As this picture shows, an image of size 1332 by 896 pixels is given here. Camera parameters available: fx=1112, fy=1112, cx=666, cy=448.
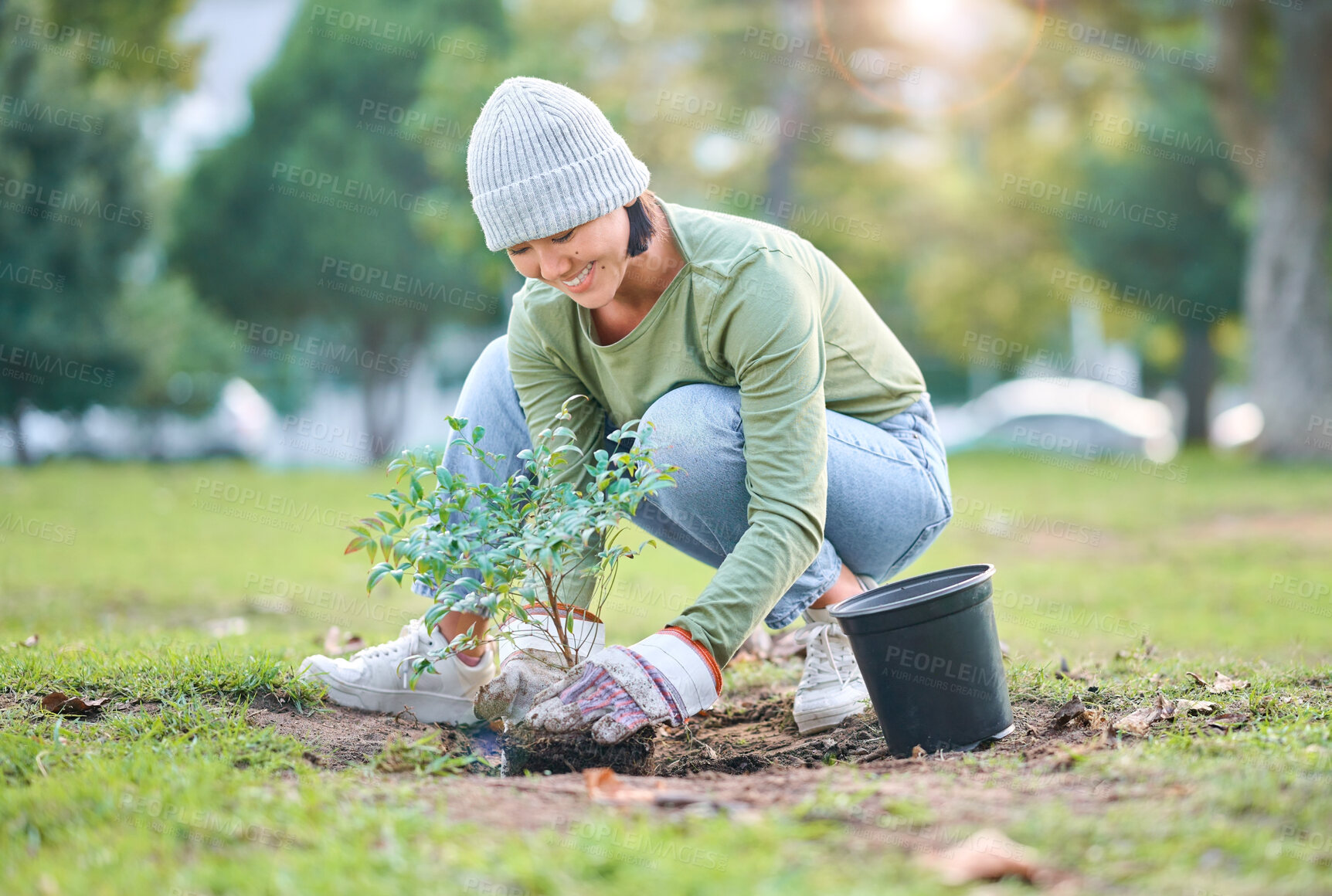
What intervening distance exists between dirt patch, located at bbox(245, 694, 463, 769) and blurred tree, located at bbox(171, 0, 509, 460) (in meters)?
15.7

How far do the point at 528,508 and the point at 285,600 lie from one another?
4185mm

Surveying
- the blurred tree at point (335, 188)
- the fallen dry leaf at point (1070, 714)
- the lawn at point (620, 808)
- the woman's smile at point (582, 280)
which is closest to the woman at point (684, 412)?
the woman's smile at point (582, 280)

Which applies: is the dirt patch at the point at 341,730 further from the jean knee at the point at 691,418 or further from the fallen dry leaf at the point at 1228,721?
the fallen dry leaf at the point at 1228,721

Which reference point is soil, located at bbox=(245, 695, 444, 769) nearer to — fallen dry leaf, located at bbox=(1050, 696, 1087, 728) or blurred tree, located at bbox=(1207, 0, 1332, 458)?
fallen dry leaf, located at bbox=(1050, 696, 1087, 728)

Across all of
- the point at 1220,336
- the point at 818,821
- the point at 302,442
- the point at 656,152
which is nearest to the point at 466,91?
the point at 656,152

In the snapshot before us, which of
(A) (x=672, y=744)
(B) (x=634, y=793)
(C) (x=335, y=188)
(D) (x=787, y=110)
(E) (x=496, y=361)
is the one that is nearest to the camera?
(B) (x=634, y=793)

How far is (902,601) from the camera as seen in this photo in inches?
101

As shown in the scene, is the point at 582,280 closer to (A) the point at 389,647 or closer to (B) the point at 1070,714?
(A) the point at 389,647

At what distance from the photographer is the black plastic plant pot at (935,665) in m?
2.53

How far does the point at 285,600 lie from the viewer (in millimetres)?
6387

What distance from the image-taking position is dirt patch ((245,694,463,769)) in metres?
2.62

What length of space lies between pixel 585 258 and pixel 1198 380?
20580mm

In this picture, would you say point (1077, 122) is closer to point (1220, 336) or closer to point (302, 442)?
point (1220, 336)

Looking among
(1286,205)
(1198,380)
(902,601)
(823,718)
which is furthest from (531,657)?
(1198,380)
